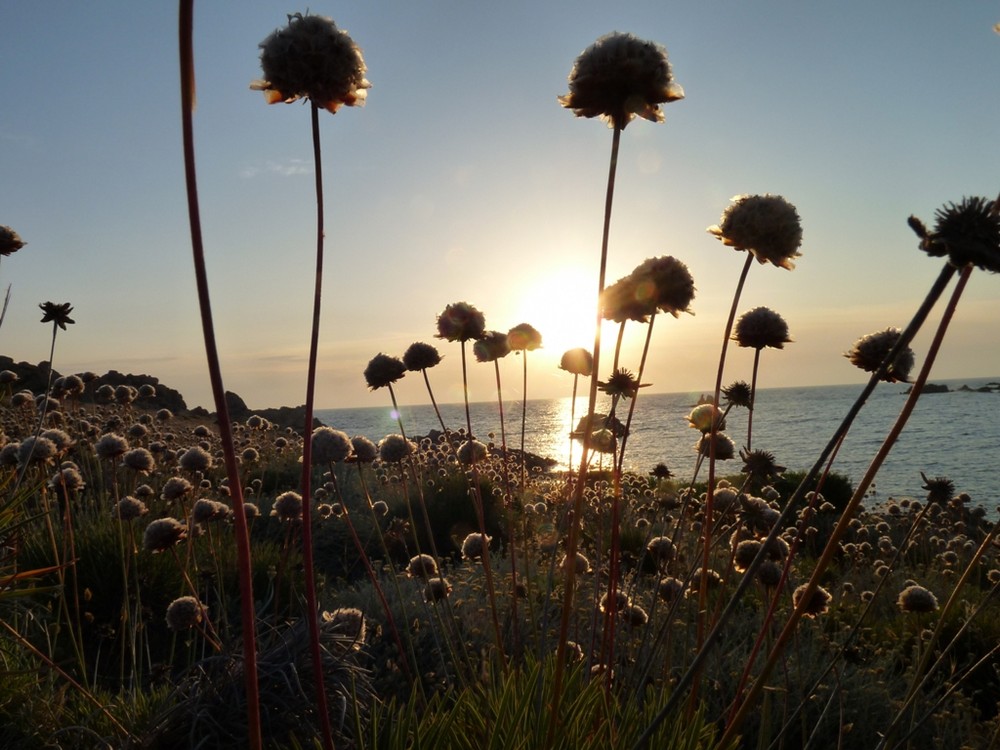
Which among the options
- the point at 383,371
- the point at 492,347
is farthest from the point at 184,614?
the point at 492,347

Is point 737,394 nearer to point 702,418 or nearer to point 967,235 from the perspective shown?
point 702,418

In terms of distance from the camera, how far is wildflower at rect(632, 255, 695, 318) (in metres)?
2.41

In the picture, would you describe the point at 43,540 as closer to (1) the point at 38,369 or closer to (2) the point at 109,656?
(2) the point at 109,656

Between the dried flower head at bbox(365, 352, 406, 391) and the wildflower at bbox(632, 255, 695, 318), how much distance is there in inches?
63.4

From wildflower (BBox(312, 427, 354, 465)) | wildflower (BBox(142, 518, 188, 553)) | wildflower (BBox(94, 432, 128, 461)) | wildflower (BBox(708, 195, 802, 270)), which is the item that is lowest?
wildflower (BBox(142, 518, 188, 553))

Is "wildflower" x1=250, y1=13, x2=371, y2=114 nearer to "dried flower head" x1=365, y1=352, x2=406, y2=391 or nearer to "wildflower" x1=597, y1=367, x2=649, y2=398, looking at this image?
"wildflower" x1=597, y1=367, x2=649, y2=398

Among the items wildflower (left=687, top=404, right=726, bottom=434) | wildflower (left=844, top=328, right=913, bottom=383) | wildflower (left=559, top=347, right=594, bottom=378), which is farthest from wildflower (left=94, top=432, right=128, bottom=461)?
wildflower (left=844, top=328, right=913, bottom=383)

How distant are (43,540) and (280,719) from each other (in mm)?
4006

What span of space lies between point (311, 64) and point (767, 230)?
143 centimetres

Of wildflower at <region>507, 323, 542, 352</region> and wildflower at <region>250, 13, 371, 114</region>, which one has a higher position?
wildflower at <region>250, 13, 371, 114</region>

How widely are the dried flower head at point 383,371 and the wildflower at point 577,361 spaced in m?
0.87

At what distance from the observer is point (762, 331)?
2.90 m

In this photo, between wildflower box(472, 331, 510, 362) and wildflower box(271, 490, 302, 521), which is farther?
wildflower box(271, 490, 302, 521)

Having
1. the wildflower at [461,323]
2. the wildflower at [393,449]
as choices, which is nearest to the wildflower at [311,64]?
the wildflower at [461,323]
